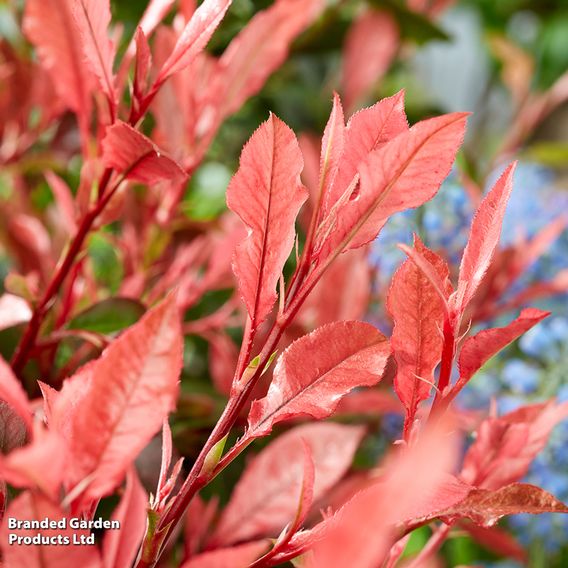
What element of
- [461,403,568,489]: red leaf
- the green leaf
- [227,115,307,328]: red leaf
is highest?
[227,115,307,328]: red leaf

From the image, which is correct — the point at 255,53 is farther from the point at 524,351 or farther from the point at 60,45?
the point at 524,351

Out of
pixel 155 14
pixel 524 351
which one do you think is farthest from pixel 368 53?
pixel 155 14

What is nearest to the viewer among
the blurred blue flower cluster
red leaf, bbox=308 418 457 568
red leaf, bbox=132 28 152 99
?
red leaf, bbox=308 418 457 568

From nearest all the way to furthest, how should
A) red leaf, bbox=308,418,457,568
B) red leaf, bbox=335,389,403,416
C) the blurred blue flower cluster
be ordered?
red leaf, bbox=308,418,457,568, red leaf, bbox=335,389,403,416, the blurred blue flower cluster

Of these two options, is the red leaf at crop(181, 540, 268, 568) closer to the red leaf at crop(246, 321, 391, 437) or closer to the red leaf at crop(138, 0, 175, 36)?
the red leaf at crop(246, 321, 391, 437)

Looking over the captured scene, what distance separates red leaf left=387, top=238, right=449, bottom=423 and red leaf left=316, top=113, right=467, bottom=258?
19 millimetres

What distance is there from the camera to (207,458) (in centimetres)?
19

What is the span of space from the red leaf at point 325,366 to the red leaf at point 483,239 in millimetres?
25

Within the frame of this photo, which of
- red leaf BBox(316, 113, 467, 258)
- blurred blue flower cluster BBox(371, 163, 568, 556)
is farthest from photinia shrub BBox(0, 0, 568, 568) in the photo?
blurred blue flower cluster BBox(371, 163, 568, 556)

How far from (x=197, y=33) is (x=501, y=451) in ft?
0.54

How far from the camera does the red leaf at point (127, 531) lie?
188 millimetres

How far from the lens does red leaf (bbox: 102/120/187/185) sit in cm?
21

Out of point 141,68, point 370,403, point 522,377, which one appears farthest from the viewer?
point 522,377

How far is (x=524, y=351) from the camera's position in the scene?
0.59 m
